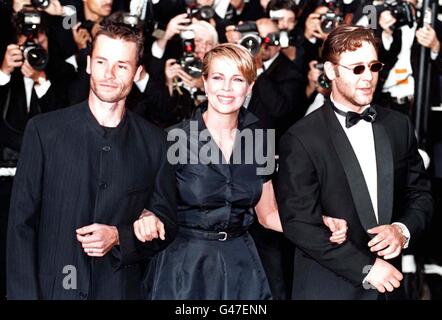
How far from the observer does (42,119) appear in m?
3.47

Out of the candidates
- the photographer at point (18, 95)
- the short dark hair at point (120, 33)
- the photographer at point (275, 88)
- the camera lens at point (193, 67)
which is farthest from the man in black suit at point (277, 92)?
the short dark hair at point (120, 33)

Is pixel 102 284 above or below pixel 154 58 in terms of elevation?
below

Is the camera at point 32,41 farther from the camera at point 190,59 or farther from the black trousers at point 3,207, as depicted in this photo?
the camera at point 190,59

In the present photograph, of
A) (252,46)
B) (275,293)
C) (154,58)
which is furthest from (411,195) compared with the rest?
(154,58)

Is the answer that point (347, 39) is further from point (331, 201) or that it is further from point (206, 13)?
point (206, 13)

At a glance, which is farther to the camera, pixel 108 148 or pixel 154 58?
pixel 154 58

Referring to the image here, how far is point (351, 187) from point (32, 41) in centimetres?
271

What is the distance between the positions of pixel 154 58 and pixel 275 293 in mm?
2558

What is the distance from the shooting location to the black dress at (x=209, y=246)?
11.9ft

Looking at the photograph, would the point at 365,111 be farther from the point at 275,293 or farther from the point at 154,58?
the point at 154,58

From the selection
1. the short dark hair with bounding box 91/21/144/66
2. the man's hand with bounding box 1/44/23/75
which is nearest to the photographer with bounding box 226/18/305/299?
the man's hand with bounding box 1/44/23/75

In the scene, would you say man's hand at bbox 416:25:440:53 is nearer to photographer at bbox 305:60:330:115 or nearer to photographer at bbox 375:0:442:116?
photographer at bbox 375:0:442:116

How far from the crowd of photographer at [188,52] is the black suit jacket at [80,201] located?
183cm

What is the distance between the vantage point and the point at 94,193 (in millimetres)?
3496
